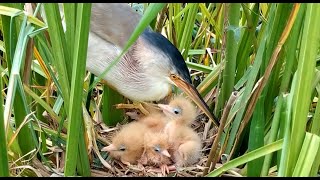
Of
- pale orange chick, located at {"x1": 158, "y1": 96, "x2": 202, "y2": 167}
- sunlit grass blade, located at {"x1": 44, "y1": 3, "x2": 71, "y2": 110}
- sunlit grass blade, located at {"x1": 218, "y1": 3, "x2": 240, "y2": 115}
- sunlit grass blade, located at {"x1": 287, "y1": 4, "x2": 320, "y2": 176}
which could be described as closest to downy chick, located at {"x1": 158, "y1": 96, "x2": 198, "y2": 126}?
pale orange chick, located at {"x1": 158, "y1": 96, "x2": 202, "y2": 167}

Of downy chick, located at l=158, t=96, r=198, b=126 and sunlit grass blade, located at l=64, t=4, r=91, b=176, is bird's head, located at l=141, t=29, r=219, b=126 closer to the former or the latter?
downy chick, located at l=158, t=96, r=198, b=126

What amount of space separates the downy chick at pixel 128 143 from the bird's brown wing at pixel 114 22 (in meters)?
0.20

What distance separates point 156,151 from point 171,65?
0.70ft

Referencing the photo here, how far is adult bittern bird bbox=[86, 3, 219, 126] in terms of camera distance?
4.67ft

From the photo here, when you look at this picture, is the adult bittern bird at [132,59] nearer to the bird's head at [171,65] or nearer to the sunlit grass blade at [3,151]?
the bird's head at [171,65]

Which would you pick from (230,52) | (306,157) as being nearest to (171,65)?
(230,52)

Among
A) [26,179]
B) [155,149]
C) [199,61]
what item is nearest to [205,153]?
[155,149]

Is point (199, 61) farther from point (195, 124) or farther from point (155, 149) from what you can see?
point (155, 149)

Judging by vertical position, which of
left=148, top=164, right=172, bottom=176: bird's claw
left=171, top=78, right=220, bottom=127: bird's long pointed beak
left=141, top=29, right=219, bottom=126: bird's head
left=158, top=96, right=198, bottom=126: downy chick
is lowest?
left=148, top=164, right=172, bottom=176: bird's claw

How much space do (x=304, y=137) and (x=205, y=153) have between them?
59 cm

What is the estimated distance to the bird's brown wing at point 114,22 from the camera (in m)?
1.44

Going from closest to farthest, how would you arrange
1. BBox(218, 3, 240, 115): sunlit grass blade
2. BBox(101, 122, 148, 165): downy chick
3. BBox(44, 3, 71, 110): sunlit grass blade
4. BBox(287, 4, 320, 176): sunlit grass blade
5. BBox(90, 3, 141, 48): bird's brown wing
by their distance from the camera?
BBox(287, 4, 320, 176): sunlit grass blade → BBox(44, 3, 71, 110): sunlit grass blade → BBox(218, 3, 240, 115): sunlit grass blade → BBox(101, 122, 148, 165): downy chick → BBox(90, 3, 141, 48): bird's brown wing

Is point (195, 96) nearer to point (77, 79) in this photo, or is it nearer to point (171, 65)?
point (171, 65)

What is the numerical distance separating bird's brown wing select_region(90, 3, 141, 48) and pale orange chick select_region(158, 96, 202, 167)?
0.20 metres
